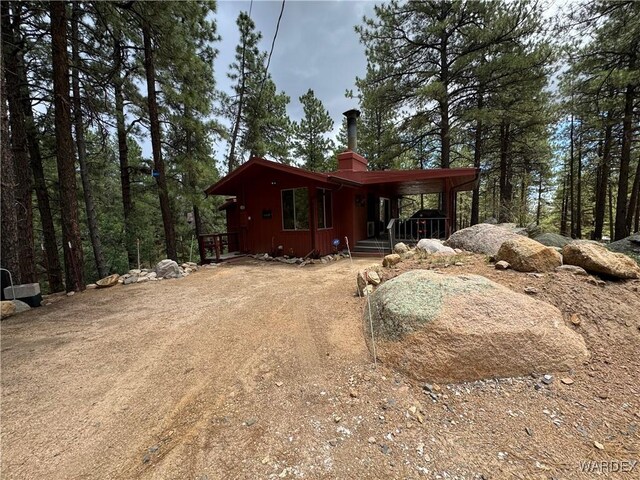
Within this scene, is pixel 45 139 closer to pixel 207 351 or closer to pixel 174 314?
pixel 174 314

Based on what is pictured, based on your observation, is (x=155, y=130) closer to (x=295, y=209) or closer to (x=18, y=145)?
(x=18, y=145)

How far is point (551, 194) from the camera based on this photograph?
2362 centimetres

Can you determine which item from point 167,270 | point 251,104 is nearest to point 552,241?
point 167,270

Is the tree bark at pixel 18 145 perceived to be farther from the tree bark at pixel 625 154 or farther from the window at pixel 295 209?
the tree bark at pixel 625 154

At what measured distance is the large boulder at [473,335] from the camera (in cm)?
239

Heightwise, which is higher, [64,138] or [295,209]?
[64,138]

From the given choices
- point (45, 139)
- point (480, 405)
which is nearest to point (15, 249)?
point (45, 139)

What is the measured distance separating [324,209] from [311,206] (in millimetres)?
746

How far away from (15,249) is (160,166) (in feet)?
15.5

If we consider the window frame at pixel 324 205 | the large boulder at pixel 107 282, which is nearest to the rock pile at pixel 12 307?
the large boulder at pixel 107 282

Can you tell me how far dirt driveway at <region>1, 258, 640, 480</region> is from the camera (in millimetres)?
1704

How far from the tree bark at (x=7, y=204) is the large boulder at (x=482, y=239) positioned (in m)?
8.48

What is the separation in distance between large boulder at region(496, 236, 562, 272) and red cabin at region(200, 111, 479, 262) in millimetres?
4838

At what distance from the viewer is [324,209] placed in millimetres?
9062
